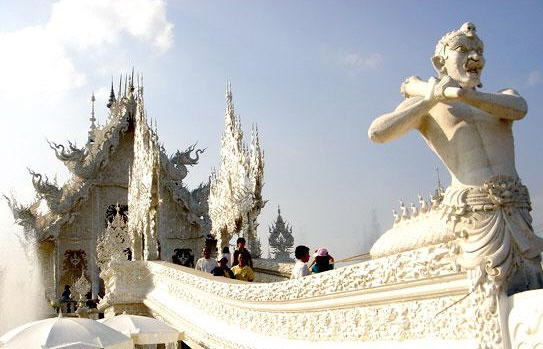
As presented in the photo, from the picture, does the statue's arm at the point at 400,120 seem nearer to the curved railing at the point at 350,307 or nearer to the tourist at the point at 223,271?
the curved railing at the point at 350,307

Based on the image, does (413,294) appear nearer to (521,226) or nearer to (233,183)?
(521,226)

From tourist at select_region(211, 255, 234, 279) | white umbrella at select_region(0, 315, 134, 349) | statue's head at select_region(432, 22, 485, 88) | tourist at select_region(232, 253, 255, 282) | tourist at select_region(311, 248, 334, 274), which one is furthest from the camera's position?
tourist at select_region(232, 253, 255, 282)

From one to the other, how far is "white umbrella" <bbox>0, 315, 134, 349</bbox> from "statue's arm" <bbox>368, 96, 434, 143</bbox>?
20.2ft

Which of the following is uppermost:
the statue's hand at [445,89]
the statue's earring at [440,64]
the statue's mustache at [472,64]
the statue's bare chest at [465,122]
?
the statue's earring at [440,64]

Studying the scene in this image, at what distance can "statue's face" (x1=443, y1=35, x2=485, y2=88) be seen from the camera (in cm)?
296

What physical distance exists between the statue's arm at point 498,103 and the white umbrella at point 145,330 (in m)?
7.01

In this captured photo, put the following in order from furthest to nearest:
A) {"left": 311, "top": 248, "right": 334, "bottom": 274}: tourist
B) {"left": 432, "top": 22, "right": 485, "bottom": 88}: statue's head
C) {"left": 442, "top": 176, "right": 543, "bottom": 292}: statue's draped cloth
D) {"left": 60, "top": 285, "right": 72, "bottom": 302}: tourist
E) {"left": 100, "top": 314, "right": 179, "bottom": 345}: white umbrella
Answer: {"left": 60, "top": 285, "right": 72, "bottom": 302}: tourist
{"left": 100, "top": 314, "right": 179, "bottom": 345}: white umbrella
{"left": 311, "top": 248, "right": 334, "bottom": 274}: tourist
{"left": 432, "top": 22, "right": 485, "bottom": 88}: statue's head
{"left": 442, "top": 176, "right": 543, "bottom": 292}: statue's draped cloth

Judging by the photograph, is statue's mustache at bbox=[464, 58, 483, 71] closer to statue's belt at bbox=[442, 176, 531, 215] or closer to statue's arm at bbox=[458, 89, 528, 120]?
statue's arm at bbox=[458, 89, 528, 120]

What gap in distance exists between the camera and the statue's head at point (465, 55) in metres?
2.96

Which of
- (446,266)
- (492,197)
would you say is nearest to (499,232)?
(492,197)

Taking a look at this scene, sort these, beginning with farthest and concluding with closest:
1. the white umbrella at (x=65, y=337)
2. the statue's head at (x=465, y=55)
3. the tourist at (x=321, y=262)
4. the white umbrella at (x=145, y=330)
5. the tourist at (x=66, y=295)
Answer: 1. the tourist at (x=66, y=295)
2. the white umbrella at (x=145, y=330)
3. the white umbrella at (x=65, y=337)
4. the tourist at (x=321, y=262)
5. the statue's head at (x=465, y=55)

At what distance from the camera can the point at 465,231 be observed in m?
2.67

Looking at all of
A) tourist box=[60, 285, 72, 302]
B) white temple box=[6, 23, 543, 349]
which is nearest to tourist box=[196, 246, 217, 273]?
white temple box=[6, 23, 543, 349]

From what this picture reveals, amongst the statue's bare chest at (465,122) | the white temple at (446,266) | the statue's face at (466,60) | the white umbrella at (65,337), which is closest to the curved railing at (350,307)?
the white temple at (446,266)
